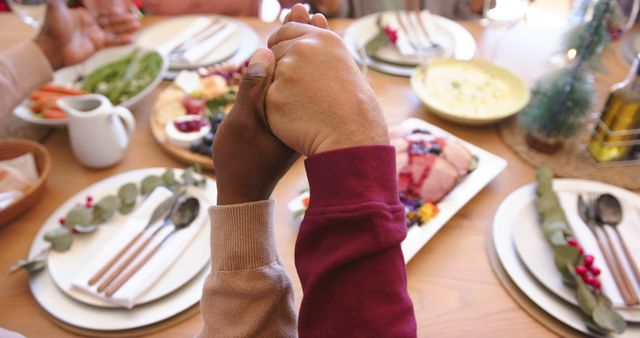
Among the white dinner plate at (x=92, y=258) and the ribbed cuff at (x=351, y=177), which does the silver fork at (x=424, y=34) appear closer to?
the white dinner plate at (x=92, y=258)

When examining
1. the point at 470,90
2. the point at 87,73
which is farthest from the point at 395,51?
the point at 87,73

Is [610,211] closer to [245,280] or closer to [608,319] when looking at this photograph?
[608,319]

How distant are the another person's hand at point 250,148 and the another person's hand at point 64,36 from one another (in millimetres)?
758

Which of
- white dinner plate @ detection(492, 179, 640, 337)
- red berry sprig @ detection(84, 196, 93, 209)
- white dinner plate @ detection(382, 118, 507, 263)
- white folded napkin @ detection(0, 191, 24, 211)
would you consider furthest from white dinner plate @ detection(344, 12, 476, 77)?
white folded napkin @ detection(0, 191, 24, 211)

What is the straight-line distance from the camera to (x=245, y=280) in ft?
1.69

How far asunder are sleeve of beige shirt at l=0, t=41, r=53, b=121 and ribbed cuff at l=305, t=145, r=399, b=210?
2.67ft

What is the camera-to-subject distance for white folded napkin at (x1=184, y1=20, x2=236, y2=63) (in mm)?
1273

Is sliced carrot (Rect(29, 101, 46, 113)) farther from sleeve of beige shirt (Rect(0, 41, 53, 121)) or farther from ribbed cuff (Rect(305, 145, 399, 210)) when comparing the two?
ribbed cuff (Rect(305, 145, 399, 210))

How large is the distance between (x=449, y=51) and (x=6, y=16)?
1.51m

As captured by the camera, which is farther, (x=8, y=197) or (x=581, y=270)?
(x=8, y=197)

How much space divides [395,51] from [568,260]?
31.2 inches

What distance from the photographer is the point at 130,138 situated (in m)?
0.97

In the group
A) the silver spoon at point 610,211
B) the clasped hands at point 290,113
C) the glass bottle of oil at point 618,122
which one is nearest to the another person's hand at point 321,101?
the clasped hands at point 290,113

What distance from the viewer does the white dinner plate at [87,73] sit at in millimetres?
1010
